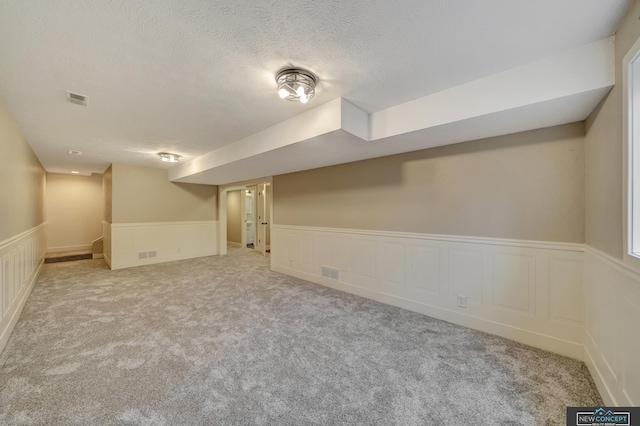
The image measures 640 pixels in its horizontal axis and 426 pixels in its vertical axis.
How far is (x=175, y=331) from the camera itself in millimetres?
2590

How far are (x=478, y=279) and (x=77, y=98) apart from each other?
14.6 ft

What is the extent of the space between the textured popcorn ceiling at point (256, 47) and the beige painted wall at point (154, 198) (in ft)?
10.8

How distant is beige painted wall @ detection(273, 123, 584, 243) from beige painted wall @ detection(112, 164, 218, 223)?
450 cm

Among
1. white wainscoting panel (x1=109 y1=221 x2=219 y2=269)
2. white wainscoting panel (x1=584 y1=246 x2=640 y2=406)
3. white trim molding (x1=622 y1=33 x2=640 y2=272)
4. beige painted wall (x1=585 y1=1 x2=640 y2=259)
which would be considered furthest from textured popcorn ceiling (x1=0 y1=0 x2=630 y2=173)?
white wainscoting panel (x1=109 y1=221 x2=219 y2=269)

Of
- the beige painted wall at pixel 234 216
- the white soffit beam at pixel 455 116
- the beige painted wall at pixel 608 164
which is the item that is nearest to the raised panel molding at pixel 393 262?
the white soffit beam at pixel 455 116

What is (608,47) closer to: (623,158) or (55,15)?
(623,158)

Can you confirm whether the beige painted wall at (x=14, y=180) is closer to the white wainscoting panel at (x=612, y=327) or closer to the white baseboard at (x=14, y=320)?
the white baseboard at (x=14, y=320)

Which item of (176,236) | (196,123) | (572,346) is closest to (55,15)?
(196,123)

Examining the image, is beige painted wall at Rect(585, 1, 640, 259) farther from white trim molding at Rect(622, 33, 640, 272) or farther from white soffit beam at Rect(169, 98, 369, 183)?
white soffit beam at Rect(169, 98, 369, 183)

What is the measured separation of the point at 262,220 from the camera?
7.85 meters

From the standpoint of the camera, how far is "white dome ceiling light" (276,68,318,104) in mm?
1856

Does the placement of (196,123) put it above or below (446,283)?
above

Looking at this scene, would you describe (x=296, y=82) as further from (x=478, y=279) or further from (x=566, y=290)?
(x=566, y=290)

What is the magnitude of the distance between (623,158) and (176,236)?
24.6ft
